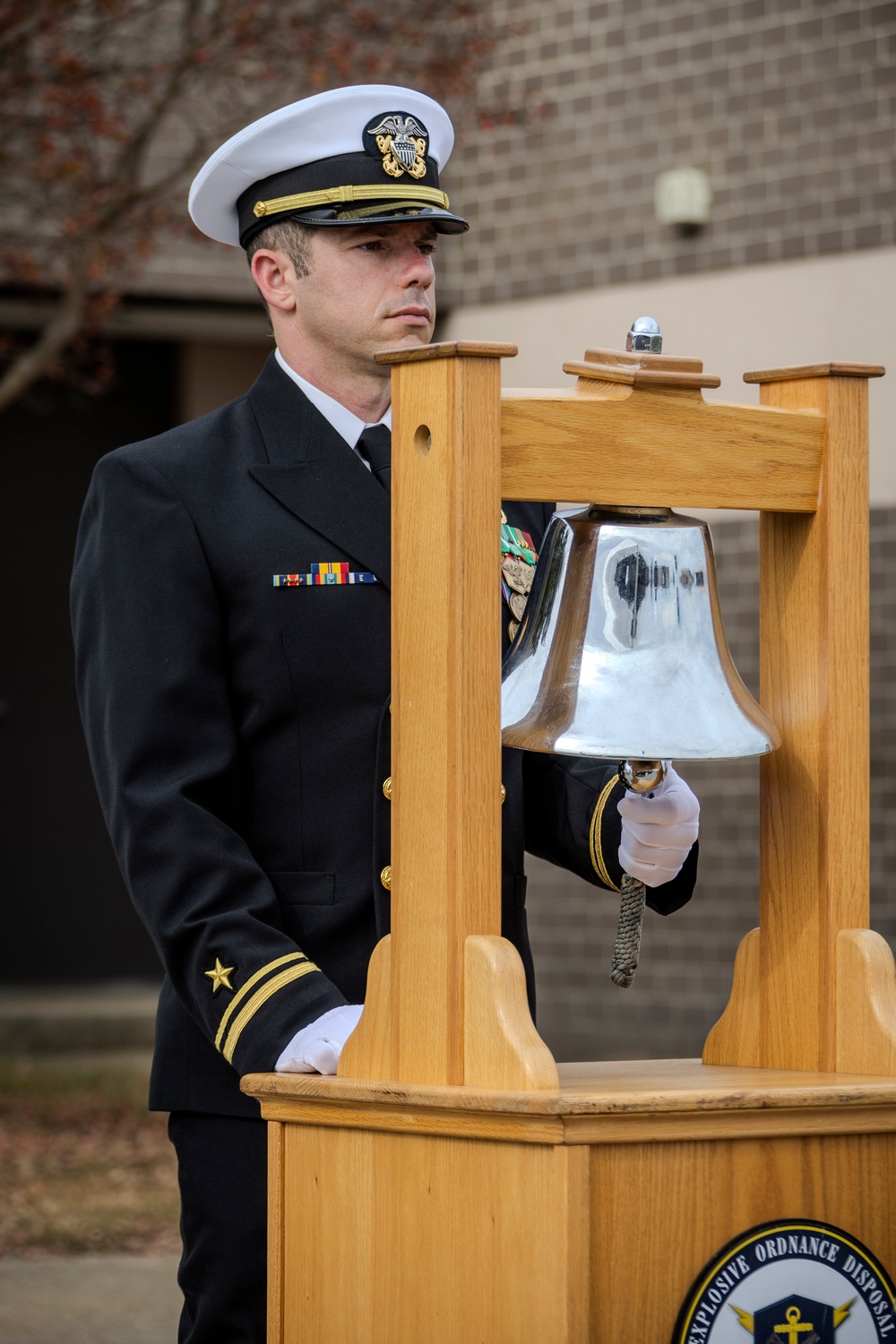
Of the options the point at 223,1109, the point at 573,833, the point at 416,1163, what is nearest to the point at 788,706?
the point at 573,833

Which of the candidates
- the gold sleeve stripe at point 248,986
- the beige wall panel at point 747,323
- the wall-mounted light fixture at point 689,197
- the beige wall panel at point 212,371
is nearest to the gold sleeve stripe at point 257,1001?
the gold sleeve stripe at point 248,986

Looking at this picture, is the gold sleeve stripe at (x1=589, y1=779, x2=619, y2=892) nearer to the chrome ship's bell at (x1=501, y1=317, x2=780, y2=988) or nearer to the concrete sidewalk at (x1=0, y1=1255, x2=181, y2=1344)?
the chrome ship's bell at (x1=501, y1=317, x2=780, y2=988)

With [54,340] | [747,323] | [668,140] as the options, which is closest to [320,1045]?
[54,340]

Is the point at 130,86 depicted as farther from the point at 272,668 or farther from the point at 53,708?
the point at 272,668

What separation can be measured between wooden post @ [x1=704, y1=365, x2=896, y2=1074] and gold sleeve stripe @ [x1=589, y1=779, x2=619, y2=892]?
0.25m

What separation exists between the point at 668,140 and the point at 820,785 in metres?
5.68

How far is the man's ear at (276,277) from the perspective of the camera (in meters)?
2.41

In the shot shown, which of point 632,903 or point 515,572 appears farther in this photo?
point 515,572

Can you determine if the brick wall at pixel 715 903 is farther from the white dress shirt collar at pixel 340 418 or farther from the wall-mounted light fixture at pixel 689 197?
the white dress shirt collar at pixel 340 418

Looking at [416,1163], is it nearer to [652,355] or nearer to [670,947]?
[652,355]

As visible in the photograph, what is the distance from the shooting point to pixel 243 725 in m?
2.30

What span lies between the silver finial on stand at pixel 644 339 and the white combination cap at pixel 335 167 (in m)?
0.46

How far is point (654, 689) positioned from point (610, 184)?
19.4ft

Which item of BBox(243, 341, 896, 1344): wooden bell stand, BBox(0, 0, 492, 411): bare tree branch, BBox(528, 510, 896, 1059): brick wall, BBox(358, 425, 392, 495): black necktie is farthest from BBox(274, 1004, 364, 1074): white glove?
BBox(528, 510, 896, 1059): brick wall
